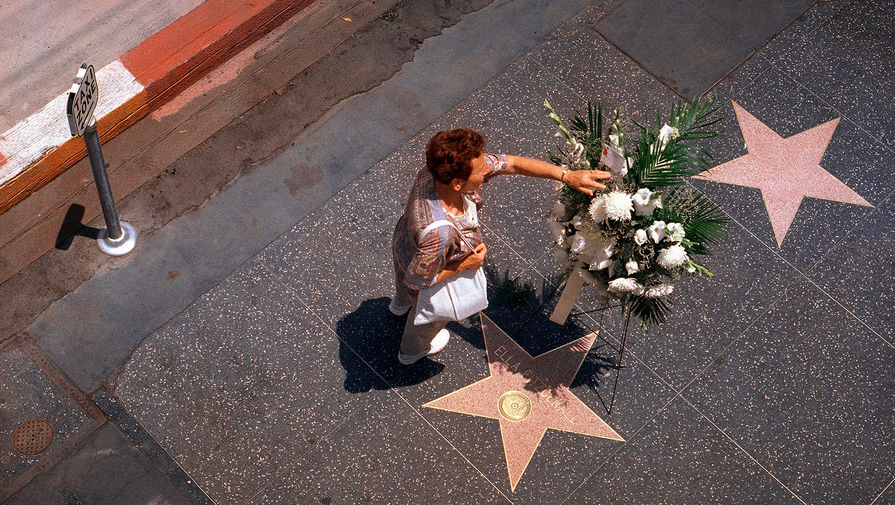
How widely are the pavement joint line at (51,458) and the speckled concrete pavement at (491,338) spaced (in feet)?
0.10

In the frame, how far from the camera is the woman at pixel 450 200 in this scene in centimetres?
390

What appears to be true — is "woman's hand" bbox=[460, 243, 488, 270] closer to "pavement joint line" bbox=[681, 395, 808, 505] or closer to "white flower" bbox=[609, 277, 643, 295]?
"white flower" bbox=[609, 277, 643, 295]

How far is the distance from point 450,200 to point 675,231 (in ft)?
3.45

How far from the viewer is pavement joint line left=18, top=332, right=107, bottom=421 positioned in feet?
16.2

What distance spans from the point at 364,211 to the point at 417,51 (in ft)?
4.43

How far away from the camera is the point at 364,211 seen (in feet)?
18.4

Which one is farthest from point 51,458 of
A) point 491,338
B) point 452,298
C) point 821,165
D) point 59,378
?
point 821,165

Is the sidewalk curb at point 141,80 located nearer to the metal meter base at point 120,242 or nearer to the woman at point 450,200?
the metal meter base at point 120,242

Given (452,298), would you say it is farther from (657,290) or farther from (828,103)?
(828,103)

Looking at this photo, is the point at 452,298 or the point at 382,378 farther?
the point at 382,378

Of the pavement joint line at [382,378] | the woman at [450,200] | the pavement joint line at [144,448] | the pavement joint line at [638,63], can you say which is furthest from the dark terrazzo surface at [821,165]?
the pavement joint line at [144,448]

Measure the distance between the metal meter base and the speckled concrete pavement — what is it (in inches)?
5.8

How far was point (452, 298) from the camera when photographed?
4.30 meters

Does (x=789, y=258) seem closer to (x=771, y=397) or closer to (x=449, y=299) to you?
(x=771, y=397)
